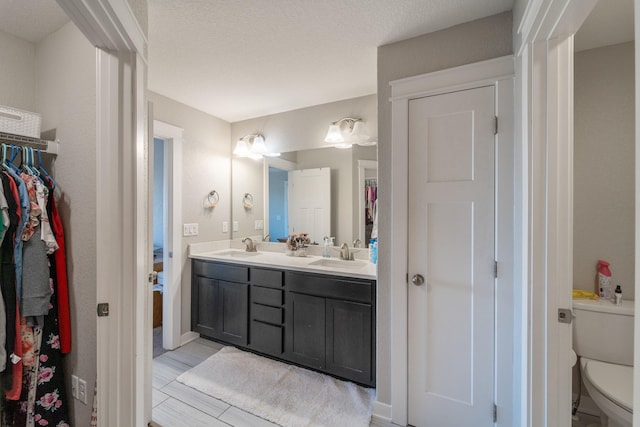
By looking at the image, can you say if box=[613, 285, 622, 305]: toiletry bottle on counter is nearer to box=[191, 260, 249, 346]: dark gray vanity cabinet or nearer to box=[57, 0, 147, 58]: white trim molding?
box=[191, 260, 249, 346]: dark gray vanity cabinet

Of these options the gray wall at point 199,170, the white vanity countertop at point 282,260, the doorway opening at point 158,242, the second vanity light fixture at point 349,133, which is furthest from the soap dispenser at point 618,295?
the doorway opening at point 158,242

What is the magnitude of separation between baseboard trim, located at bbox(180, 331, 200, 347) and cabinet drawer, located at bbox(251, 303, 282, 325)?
82 centimetres

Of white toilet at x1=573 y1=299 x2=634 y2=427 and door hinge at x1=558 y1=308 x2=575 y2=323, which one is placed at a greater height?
door hinge at x1=558 y1=308 x2=575 y2=323

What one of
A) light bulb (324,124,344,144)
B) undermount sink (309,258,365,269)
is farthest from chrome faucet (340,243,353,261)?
light bulb (324,124,344,144)

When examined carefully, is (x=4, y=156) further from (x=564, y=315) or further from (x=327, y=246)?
(x=564, y=315)

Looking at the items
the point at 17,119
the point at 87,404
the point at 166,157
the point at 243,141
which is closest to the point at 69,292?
the point at 87,404

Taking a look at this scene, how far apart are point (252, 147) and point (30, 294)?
7.01 feet

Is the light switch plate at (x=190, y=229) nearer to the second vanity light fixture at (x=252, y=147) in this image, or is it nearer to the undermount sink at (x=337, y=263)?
the second vanity light fixture at (x=252, y=147)

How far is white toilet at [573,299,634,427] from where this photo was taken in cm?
136

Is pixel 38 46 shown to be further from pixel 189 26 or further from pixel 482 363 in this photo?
pixel 482 363

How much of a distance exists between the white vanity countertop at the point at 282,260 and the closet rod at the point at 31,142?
146 cm

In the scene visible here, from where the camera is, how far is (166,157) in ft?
8.57

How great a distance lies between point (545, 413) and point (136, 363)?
173cm

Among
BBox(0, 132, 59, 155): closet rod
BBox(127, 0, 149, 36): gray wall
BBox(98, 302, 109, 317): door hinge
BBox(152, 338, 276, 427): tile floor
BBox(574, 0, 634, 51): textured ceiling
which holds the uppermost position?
BBox(574, 0, 634, 51): textured ceiling
